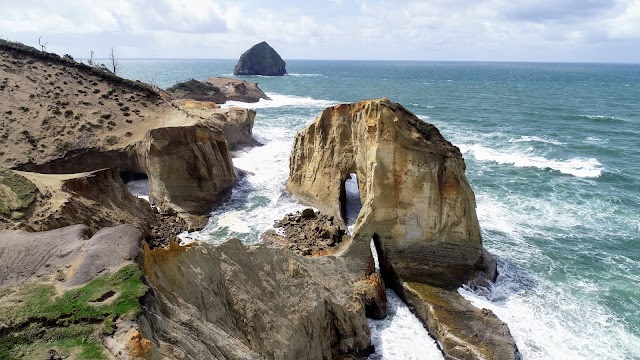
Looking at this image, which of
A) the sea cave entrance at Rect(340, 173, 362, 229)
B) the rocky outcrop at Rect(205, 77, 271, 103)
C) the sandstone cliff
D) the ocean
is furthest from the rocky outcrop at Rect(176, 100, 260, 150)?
the rocky outcrop at Rect(205, 77, 271, 103)

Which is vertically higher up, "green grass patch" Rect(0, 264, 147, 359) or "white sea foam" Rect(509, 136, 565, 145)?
"green grass patch" Rect(0, 264, 147, 359)

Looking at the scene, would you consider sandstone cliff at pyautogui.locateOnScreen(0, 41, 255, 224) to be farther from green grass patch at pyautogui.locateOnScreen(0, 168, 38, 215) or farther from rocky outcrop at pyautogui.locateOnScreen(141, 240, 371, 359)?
rocky outcrop at pyautogui.locateOnScreen(141, 240, 371, 359)

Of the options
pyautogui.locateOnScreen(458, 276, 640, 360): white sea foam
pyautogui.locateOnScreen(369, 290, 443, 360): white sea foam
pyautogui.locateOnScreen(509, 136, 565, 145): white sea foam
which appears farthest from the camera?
pyautogui.locateOnScreen(509, 136, 565, 145): white sea foam

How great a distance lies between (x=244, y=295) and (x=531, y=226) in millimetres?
19641

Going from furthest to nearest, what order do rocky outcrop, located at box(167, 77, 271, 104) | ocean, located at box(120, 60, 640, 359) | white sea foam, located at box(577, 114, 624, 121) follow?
1. rocky outcrop, located at box(167, 77, 271, 104)
2. white sea foam, located at box(577, 114, 624, 121)
3. ocean, located at box(120, 60, 640, 359)

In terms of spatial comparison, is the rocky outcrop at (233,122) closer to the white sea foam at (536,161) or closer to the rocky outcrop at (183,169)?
the rocky outcrop at (183,169)

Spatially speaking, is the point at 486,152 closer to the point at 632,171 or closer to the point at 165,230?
the point at 632,171

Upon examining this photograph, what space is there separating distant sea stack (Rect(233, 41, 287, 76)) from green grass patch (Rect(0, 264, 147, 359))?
12901 cm

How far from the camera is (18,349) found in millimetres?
8500

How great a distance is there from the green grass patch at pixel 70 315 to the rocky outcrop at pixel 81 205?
7108 millimetres

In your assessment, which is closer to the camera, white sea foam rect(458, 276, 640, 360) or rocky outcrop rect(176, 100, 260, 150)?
white sea foam rect(458, 276, 640, 360)

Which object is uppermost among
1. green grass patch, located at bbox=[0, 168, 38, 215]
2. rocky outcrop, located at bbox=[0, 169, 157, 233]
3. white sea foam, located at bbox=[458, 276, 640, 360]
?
green grass patch, located at bbox=[0, 168, 38, 215]

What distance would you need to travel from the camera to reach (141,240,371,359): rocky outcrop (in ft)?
33.2

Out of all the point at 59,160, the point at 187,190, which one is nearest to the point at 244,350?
the point at 187,190
